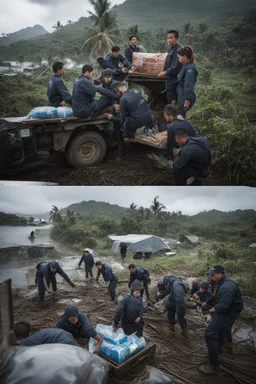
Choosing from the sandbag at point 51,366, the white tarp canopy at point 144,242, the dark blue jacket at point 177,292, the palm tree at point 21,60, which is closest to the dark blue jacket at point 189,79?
the white tarp canopy at point 144,242

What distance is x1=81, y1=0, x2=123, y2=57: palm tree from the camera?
3.85m

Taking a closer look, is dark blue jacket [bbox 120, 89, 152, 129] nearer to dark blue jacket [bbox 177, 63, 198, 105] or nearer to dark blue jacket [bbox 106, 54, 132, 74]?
dark blue jacket [bbox 177, 63, 198, 105]

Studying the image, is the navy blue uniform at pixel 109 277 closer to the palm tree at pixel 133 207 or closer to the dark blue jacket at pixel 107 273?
the dark blue jacket at pixel 107 273

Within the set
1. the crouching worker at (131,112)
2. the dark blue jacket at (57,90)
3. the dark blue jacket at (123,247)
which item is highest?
the dark blue jacket at (57,90)

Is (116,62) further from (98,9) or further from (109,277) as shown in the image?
(109,277)

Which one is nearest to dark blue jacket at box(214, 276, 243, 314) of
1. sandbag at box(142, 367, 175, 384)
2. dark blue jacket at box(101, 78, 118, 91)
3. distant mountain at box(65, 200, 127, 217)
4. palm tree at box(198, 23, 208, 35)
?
sandbag at box(142, 367, 175, 384)

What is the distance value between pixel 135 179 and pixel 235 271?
158 centimetres

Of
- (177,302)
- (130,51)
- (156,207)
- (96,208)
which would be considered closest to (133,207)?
(156,207)

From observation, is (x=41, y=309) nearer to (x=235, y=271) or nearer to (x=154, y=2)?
(x=235, y=271)

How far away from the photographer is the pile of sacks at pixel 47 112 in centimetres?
351

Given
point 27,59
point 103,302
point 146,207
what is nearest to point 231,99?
point 146,207

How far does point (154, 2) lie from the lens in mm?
4344

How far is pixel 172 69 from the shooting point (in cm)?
388

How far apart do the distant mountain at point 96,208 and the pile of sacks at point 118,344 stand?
1.28 meters
